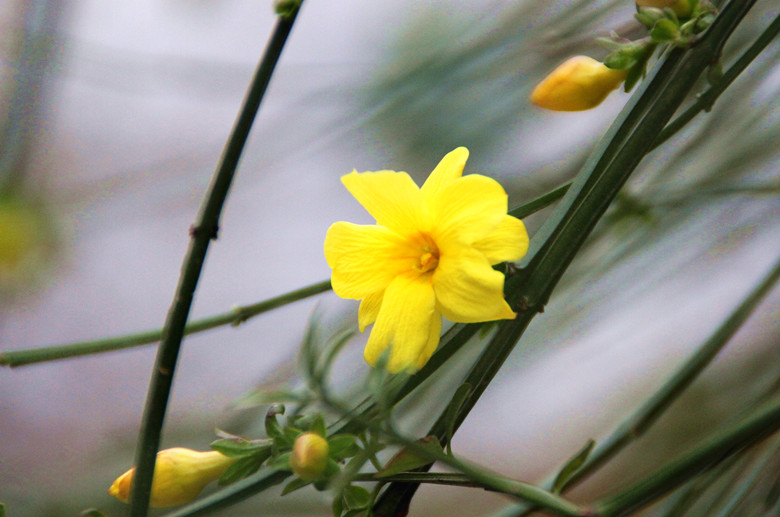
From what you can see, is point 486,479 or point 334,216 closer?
point 486,479

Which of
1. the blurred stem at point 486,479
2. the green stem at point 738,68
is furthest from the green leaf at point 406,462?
the green stem at point 738,68

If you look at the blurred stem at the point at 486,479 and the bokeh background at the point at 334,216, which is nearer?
the blurred stem at the point at 486,479

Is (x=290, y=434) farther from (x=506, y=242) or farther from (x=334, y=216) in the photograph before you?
(x=334, y=216)

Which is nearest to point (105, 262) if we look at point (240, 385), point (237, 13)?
point (240, 385)

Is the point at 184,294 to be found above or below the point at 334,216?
below

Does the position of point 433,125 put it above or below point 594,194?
above

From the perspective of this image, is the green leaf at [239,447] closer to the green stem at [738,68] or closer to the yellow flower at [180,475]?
the yellow flower at [180,475]

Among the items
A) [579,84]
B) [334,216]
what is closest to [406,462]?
[579,84]

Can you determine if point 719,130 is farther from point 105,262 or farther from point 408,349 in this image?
point 105,262
